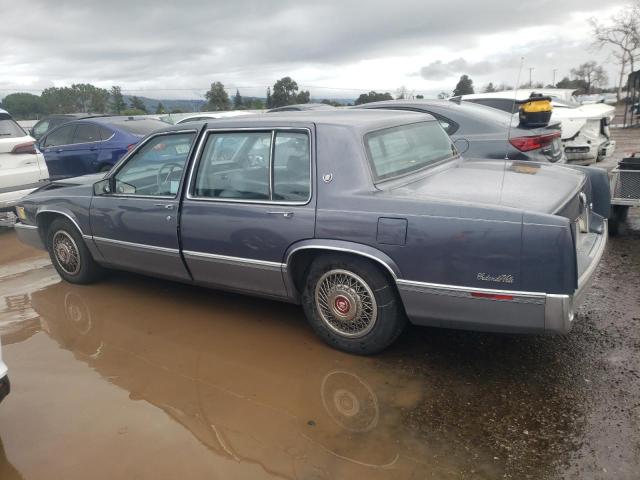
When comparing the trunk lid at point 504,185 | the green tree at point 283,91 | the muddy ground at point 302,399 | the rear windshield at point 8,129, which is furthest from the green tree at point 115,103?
the trunk lid at point 504,185

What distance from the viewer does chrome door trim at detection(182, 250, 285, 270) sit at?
3.79m

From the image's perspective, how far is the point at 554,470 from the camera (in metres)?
2.54

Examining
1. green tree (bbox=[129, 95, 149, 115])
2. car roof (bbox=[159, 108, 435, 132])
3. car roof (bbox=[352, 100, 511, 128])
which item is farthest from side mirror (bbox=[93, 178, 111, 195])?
green tree (bbox=[129, 95, 149, 115])

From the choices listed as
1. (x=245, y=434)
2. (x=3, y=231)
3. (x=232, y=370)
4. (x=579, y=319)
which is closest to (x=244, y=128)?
(x=232, y=370)

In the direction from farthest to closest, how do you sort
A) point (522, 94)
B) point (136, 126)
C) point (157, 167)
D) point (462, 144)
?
point (522, 94) → point (136, 126) → point (462, 144) → point (157, 167)

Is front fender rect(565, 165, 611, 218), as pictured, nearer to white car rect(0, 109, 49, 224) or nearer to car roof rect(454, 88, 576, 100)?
car roof rect(454, 88, 576, 100)

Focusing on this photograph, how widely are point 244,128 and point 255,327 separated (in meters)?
1.57

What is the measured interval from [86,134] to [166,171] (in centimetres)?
635

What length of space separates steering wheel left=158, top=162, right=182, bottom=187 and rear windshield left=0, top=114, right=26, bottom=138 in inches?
189

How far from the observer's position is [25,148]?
796 cm

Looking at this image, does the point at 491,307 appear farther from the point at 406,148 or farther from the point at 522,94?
the point at 522,94

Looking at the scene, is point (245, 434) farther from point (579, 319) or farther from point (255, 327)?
point (579, 319)

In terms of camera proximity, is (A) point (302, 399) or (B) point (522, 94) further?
(B) point (522, 94)

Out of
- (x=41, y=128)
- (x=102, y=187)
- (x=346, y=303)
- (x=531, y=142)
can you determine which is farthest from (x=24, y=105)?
(x=346, y=303)
